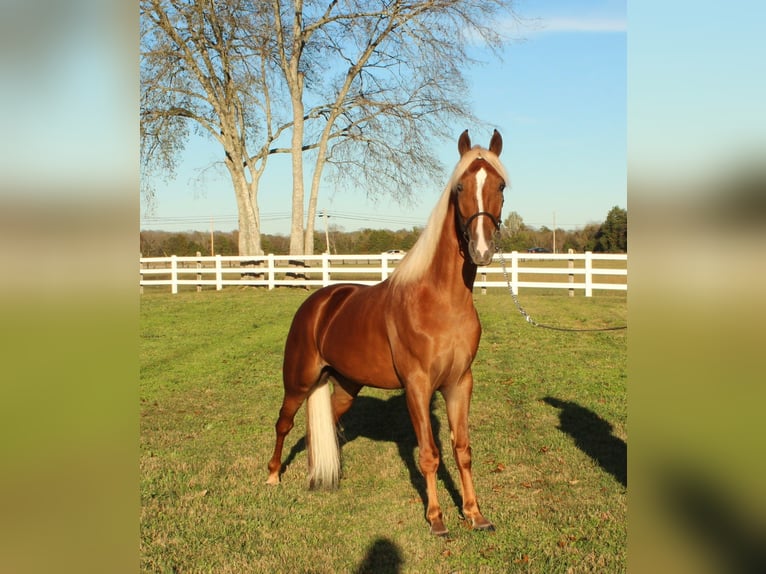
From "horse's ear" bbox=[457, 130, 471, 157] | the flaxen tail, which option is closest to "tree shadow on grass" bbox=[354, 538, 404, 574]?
the flaxen tail

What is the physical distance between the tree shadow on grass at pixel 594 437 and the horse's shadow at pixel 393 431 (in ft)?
4.46

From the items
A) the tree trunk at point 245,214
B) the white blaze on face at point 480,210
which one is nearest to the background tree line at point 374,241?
the tree trunk at point 245,214

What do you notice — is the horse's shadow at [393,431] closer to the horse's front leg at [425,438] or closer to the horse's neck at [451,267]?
the horse's front leg at [425,438]

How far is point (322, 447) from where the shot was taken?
5090 mm

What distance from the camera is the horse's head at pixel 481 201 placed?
12.2 ft

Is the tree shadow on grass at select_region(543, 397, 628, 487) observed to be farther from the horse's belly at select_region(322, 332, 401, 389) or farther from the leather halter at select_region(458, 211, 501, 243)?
the leather halter at select_region(458, 211, 501, 243)

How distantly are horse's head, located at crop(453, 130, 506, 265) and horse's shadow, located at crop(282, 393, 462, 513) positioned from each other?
86.8 inches

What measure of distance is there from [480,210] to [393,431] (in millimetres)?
3862

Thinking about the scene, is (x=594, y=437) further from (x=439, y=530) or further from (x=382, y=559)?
(x=382, y=559)

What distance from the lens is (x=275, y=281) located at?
2161 cm
